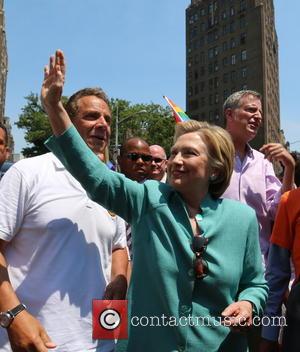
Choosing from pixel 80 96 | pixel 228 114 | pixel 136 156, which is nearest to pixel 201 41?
pixel 136 156

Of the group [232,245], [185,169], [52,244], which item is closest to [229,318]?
[232,245]

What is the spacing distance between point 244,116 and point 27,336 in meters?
2.61

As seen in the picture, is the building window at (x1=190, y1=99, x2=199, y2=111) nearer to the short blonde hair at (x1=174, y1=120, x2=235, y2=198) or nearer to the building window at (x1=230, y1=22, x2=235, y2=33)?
the building window at (x1=230, y1=22, x2=235, y2=33)

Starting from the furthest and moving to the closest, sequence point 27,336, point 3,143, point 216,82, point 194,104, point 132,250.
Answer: point 194,104 < point 216,82 < point 3,143 < point 132,250 < point 27,336

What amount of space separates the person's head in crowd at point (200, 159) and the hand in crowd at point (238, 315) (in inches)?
23.2

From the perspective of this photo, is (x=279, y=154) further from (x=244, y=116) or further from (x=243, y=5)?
(x=243, y=5)

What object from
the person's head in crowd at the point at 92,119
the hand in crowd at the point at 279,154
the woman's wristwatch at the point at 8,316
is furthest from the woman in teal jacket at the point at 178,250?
the hand in crowd at the point at 279,154

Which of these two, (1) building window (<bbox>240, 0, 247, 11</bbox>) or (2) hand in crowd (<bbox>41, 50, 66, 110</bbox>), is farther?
(1) building window (<bbox>240, 0, 247, 11</bbox>)

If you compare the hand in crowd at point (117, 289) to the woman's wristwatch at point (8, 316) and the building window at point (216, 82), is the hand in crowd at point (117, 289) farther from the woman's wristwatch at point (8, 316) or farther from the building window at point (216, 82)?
the building window at point (216, 82)

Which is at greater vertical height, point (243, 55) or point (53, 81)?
point (243, 55)

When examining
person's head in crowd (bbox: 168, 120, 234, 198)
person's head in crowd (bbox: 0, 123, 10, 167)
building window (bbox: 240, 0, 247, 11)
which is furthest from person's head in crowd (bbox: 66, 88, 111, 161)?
building window (bbox: 240, 0, 247, 11)

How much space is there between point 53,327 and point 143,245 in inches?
21.8

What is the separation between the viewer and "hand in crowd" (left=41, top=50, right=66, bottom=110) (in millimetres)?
1943

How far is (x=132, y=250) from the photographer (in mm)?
2264
